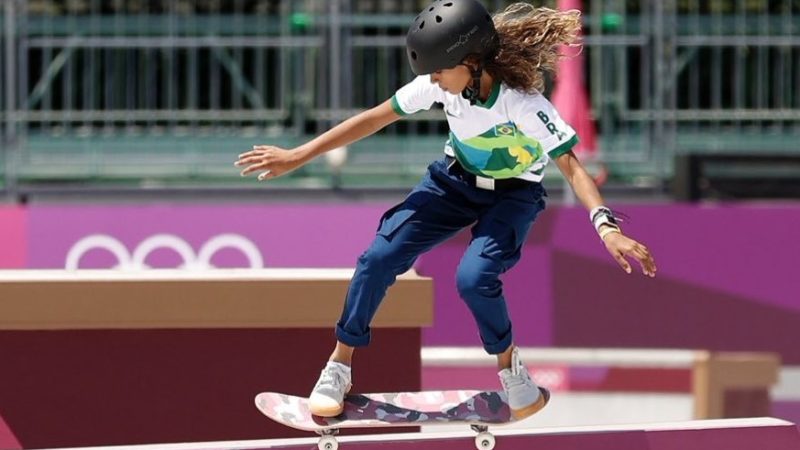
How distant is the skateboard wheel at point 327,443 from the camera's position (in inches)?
217

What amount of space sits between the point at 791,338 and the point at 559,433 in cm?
474

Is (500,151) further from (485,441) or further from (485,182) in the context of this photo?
(485,441)

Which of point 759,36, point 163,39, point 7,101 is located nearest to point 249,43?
point 163,39

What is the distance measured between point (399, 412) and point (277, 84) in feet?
20.7

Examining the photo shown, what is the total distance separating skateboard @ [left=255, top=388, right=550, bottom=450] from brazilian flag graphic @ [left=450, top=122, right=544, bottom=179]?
2.87ft

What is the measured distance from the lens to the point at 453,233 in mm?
5840

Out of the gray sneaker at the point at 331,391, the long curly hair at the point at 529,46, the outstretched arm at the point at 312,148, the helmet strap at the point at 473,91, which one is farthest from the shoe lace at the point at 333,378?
the long curly hair at the point at 529,46

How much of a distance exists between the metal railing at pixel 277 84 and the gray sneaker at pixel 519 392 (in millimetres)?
6010

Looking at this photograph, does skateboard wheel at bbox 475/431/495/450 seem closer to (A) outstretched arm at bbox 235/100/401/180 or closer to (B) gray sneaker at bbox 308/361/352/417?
(B) gray sneaker at bbox 308/361/352/417

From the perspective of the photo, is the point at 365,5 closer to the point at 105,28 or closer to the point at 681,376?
the point at 105,28

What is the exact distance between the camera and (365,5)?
469 inches

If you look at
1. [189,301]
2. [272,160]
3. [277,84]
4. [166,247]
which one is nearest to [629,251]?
[272,160]

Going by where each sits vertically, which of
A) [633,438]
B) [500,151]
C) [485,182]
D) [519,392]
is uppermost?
[500,151]

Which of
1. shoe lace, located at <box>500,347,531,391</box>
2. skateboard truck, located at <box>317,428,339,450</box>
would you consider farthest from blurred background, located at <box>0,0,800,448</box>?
skateboard truck, located at <box>317,428,339,450</box>
